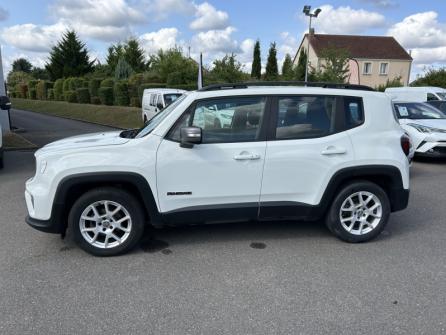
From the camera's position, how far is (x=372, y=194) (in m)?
4.24

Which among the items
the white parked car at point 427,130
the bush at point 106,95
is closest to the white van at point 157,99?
the white parked car at point 427,130

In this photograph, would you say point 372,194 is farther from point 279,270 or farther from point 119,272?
point 119,272

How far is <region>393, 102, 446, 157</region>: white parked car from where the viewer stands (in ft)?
28.6

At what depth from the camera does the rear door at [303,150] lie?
398cm

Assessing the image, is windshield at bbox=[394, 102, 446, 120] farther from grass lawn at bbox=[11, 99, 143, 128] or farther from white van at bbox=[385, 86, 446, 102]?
grass lawn at bbox=[11, 99, 143, 128]

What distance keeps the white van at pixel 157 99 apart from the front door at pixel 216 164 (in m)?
11.4

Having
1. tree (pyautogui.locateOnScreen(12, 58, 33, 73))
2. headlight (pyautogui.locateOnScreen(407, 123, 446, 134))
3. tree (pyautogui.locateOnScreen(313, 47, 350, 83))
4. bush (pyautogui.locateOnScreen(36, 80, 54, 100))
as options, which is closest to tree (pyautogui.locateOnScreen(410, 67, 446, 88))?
tree (pyautogui.locateOnScreen(313, 47, 350, 83))

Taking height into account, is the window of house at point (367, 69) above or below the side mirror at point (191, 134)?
above

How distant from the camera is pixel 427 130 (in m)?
8.87

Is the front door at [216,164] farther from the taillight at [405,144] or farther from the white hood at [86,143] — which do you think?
the taillight at [405,144]

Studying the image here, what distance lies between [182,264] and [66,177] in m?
1.39

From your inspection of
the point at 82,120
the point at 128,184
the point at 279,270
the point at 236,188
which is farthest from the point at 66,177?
the point at 82,120

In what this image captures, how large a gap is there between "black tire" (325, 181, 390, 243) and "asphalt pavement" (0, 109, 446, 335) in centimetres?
10

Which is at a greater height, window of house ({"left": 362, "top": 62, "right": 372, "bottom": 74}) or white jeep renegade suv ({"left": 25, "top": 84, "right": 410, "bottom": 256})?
window of house ({"left": 362, "top": 62, "right": 372, "bottom": 74})
